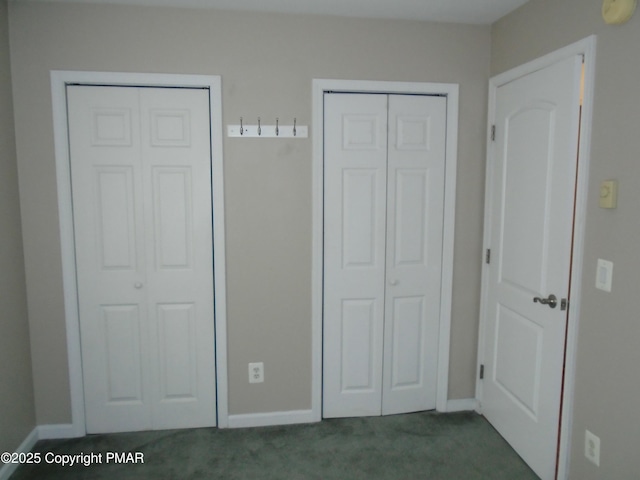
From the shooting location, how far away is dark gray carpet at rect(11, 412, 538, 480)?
2.27 meters

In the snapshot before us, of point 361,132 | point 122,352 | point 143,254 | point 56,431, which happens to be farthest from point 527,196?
point 56,431

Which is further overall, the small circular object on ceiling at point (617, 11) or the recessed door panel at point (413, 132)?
the recessed door panel at point (413, 132)

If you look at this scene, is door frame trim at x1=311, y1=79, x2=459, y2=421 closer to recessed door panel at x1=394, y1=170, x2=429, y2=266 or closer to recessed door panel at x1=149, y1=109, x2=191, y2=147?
recessed door panel at x1=394, y1=170, x2=429, y2=266

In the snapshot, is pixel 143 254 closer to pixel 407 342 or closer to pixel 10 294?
pixel 10 294

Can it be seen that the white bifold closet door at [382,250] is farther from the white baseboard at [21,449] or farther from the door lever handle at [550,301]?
the white baseboard at [21,449]

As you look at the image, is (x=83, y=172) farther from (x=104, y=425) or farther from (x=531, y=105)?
(x=531, y=105)

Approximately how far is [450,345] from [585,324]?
1030 mm

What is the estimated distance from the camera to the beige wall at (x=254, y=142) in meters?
2.37

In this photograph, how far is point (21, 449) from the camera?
2377mm

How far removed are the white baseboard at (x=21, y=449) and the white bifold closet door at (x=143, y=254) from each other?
29cm

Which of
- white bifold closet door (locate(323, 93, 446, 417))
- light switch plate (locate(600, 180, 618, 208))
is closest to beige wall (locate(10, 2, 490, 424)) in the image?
white bifold closet door (locate(323, 93, 446, 417))

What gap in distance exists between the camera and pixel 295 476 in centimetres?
226

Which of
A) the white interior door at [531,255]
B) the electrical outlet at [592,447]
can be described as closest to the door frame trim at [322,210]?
the white interior door at [531,255]

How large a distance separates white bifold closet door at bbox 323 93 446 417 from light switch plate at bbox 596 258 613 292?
1.03 meters
